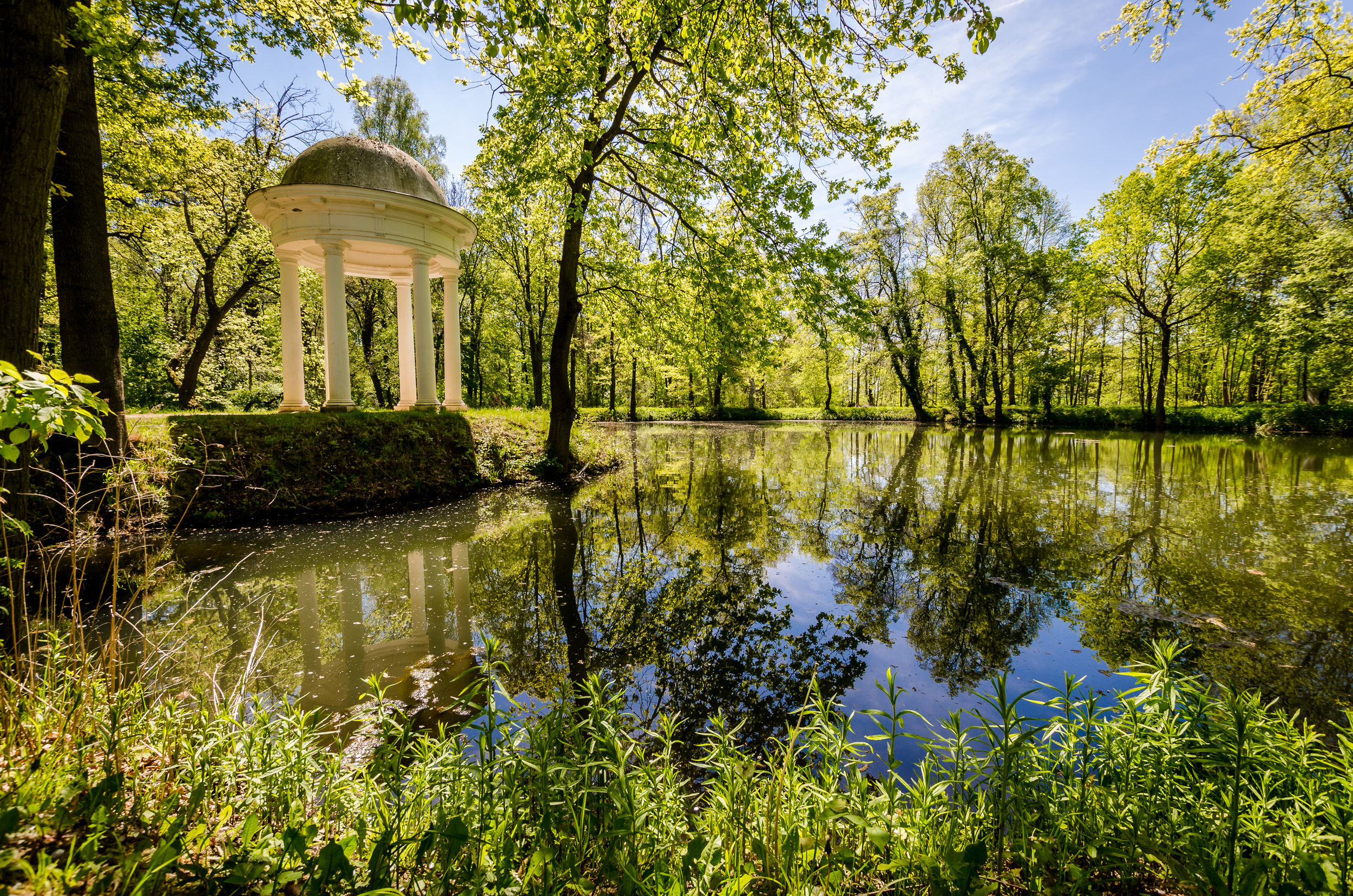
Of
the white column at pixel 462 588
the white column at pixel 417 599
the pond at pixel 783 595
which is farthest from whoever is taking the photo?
the white column at pixel 417 599

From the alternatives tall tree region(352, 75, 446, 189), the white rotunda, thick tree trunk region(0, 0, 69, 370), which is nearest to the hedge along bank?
the white rotunda

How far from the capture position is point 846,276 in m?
8.08

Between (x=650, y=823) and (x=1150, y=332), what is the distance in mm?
34900

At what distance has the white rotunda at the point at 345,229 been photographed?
1099 cm

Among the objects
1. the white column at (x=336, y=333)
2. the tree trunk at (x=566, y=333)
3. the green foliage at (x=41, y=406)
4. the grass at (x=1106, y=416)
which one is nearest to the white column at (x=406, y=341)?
the white column at (x=336, y=333)

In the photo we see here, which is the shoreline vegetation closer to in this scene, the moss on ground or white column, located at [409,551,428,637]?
the moss on ground

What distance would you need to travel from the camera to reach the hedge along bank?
828cm

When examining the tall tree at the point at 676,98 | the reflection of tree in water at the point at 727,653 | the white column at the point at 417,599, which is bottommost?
the reflection of tree in water at the point at 727,653

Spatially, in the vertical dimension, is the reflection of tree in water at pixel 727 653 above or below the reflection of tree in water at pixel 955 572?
below

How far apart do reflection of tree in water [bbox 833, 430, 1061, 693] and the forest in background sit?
134 inches

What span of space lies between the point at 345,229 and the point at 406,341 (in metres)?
4.72

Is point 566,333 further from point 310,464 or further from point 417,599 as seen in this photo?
point 417,599

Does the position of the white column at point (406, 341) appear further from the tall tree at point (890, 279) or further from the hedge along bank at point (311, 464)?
the tall tree at point (890, 279)

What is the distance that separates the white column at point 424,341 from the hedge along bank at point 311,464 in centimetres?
187
